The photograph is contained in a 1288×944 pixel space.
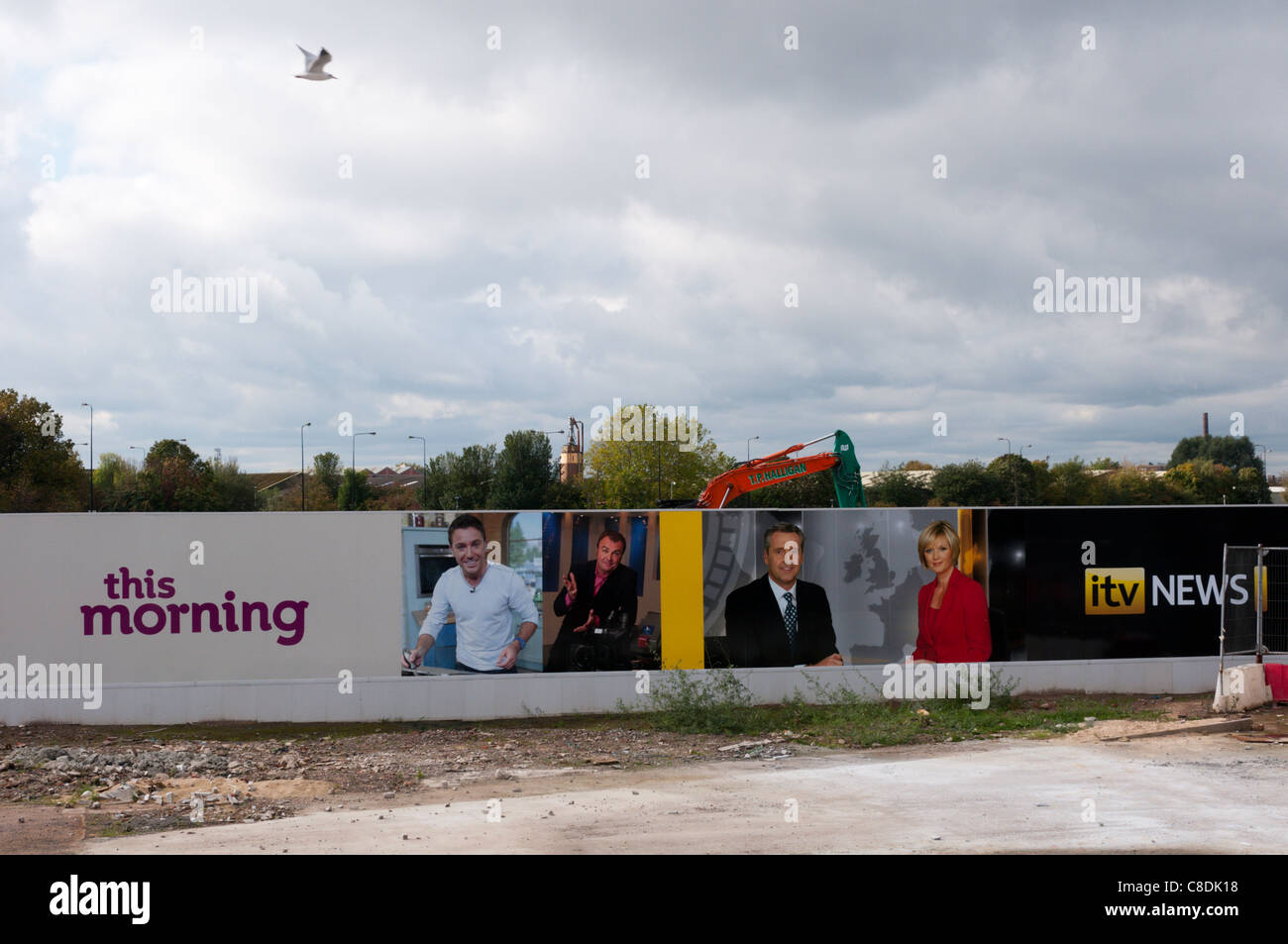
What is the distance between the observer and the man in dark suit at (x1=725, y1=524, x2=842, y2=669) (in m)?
19.5

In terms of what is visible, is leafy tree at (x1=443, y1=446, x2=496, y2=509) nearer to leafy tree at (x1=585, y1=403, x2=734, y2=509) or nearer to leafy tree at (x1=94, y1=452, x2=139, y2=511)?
leafy tree at (x1=585, y1=403, x2=734, y2=509)

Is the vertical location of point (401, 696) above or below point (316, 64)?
below

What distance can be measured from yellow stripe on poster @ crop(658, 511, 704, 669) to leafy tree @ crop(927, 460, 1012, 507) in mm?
75370

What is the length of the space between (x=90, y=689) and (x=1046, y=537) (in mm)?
18193

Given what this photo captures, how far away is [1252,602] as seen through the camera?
21.0 metres

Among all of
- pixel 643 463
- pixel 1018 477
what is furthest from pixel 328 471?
pixel 1018 477

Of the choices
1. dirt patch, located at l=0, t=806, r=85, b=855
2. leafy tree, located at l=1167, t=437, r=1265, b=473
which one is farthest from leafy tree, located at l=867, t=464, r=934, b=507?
dirt patch, located at l=0, t=806, r=85, b=855

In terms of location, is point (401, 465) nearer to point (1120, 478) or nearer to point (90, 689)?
point (1120, 478)

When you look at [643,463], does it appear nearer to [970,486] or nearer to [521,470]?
[521,470]

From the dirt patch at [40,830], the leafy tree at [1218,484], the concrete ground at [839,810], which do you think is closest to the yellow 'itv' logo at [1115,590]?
the concrete ground at [839,810]

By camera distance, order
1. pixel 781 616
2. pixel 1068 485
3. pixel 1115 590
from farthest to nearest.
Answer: pixel 1068 485 → pixel 1115 590 → pixel 781 616

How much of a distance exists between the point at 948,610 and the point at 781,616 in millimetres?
3363

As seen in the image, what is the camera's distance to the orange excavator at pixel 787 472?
26.9 meters

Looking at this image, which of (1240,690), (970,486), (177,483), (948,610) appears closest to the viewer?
(1240,690)
